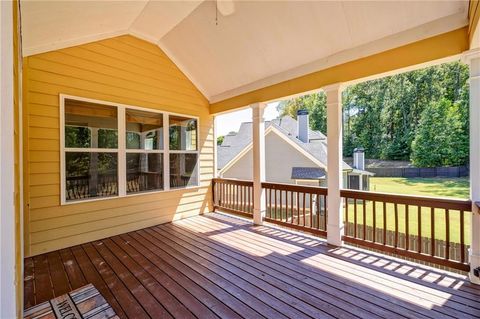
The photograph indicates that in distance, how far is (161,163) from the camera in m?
4.75

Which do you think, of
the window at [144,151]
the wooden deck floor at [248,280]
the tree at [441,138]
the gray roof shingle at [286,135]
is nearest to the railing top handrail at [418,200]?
the wooden deck floor at [248,280]

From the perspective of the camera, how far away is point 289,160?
10.8 metres

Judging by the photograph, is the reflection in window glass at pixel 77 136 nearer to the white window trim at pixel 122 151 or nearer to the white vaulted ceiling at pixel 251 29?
the white window trim at pixel 122 151

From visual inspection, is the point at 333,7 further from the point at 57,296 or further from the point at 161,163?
the point at 57,296

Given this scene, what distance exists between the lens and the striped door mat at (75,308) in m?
2.07

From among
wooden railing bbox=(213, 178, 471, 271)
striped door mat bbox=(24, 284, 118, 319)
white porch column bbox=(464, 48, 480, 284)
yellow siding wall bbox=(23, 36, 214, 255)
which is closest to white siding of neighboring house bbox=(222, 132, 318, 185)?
wooden railing bbox=(213, 178, 471, 271)

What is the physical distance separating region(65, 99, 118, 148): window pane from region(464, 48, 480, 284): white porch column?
193 inches

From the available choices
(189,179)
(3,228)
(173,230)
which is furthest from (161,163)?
(3,228)

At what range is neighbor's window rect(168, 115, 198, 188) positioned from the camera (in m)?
4.95

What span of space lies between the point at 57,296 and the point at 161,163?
107 inches

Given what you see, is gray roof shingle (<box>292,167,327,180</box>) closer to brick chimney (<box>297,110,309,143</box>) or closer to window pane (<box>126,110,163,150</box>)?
brick chimney (<box>297,110,309,143</box>)

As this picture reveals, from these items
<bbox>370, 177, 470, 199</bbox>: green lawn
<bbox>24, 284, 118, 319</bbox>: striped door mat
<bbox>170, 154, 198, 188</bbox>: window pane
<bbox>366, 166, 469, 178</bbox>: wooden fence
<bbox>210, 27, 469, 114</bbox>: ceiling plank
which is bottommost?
<bbox>370, 177, 470, 199</bbox>: green lawn

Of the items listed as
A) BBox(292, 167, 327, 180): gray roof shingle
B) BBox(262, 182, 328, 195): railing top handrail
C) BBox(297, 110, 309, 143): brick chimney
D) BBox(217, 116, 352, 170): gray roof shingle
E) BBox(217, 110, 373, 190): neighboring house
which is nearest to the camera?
BBox(262, 182, 328, 195): railing top handrail

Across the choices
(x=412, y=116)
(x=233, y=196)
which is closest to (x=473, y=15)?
(x=233, y=196)
